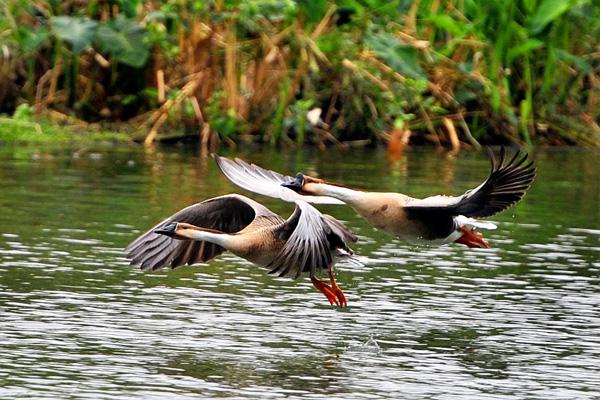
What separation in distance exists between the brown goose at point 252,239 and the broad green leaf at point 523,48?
1272 cm

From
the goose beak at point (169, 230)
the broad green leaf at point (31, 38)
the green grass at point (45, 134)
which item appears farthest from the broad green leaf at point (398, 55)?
the goose beak at point (169, 230)

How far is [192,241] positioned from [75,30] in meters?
11.7

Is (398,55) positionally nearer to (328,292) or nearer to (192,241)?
(192,241)

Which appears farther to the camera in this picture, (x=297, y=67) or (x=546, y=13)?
(x=546, y=13)

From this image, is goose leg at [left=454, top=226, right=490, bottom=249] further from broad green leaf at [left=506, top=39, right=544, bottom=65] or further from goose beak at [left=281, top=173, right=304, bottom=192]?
broad green leaf at [left=506, top=39, right=544, bottom=65]

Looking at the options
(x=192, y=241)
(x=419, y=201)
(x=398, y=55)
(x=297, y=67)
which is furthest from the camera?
(x=297, y=67)

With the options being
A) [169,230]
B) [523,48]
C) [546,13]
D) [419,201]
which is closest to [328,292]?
[419,201]

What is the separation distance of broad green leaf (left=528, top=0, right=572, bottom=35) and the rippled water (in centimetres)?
666

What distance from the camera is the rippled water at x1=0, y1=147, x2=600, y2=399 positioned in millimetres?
8125

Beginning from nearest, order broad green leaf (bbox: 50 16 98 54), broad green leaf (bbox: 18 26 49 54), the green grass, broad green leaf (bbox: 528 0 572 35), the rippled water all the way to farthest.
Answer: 1. the rippled water
2. the green grass
3. broad green leaf (bbox: 50 16 98 54)
4. broad green leaf (bbox: 18 26 49 54)
5. broad green leaf (bbox: 528 0 572 35)

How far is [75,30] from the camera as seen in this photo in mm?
21281

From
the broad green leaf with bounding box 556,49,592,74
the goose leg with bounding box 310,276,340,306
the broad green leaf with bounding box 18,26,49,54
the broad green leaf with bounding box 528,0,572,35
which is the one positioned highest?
the broad green leaf with bounding box 528,0,572,35

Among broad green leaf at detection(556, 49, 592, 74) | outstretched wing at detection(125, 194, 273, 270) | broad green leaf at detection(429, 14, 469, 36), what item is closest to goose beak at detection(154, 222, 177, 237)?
outstretched wing at detection(125, 194, 273, 270)

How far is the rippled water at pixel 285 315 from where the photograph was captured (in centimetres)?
812
